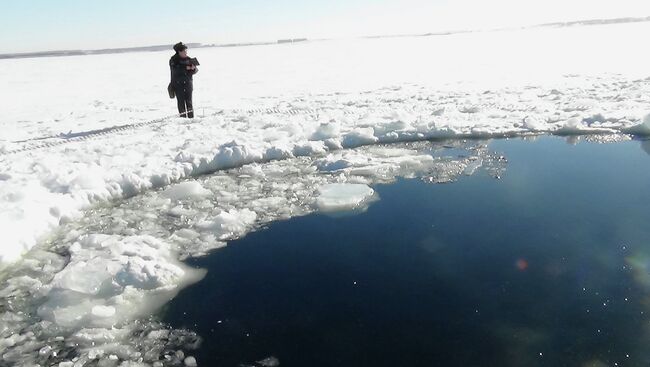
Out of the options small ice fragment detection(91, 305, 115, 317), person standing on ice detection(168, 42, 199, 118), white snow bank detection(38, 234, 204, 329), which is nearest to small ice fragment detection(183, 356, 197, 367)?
white snow bank detection(38, 234, 204, 329)

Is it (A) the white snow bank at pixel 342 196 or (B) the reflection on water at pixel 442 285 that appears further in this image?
(A) the white snow bank at pixel 342 196

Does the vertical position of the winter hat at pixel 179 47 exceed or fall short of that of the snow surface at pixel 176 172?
it exceeds it

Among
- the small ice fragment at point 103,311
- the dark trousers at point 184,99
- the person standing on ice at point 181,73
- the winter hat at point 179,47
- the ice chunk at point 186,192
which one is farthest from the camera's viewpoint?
the dark trousers at point 184,99

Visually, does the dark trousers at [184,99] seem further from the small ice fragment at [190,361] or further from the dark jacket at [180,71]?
the small ice fragment at [190,361]

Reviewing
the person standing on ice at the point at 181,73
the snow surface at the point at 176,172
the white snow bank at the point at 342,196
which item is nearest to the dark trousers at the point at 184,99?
the person standing on ice at the point at 181,73

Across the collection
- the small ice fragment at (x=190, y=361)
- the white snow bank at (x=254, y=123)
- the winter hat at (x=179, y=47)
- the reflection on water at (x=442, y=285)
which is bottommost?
the small ice fragment at (x=190, y=361)

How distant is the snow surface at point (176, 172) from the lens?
3711 mm

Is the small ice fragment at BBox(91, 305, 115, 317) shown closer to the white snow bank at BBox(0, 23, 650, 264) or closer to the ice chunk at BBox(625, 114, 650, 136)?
the white snow bank at BBox(0, 23, 650, 264)

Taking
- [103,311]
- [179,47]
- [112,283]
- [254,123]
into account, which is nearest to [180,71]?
[179,47]

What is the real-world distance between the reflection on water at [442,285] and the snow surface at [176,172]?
1.34 ft

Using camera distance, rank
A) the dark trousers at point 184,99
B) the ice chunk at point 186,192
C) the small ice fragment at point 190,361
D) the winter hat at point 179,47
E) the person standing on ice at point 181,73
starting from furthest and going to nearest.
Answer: the dark trousers at point 184,99
the person standing on ice at point 181,73
the winter hat at point 179,47
the ice chunk at point 186,192
the small ice fragment at point 190,361

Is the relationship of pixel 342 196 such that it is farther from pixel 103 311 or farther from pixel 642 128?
pixel 642 128

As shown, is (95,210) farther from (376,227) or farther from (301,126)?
(301,126)

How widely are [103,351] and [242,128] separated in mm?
6693
